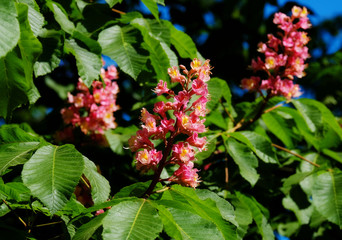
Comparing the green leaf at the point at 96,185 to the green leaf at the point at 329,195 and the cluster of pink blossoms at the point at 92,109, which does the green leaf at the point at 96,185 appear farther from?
the cluster of pink blossoms at the point at 92,109

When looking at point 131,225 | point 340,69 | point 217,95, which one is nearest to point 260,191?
point 217,95

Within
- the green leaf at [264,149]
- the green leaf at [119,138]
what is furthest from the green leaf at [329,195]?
the green leaf at [119,138]

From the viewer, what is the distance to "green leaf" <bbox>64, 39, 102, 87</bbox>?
1905 millimetres

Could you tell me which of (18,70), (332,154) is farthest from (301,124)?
(18,70)

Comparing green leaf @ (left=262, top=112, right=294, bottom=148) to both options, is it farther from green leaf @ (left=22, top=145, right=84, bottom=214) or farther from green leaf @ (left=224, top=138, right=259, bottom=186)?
green leaf @ (left=22, top=145, right=84, bottom=214)

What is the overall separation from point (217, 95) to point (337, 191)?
0.80 metres

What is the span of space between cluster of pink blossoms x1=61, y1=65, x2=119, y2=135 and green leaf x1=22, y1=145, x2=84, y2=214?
142cm

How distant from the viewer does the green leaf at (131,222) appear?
1157mm

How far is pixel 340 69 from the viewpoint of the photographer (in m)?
4.71

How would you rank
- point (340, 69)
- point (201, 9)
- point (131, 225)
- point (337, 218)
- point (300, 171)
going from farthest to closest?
point (340, 69), point (201, 9), point (300, 171), point (337, 218), point (131, 225)

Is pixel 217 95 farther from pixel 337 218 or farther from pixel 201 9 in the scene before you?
pixel 201 9

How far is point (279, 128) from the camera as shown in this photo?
250cm

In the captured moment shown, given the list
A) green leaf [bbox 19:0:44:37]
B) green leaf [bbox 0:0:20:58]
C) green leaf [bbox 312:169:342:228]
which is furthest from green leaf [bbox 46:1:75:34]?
green leaf [bbox 312:169:342:228]

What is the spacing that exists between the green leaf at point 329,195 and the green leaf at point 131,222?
3.78 ft
